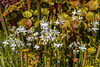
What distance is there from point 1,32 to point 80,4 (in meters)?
1.13

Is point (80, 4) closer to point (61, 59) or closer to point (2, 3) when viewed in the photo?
point (61, 59)

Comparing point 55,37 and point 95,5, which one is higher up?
point 95,5

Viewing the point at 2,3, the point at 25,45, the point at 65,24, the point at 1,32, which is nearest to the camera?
the point at 65,24

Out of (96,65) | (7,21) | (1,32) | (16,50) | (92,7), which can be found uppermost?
(92,7)

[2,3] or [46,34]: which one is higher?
[2,3]

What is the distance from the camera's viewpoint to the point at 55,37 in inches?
52.1

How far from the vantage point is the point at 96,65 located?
140cm

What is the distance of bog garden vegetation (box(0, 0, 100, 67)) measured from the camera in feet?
4.40

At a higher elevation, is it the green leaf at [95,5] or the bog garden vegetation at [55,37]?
the green leaf at [95,5]

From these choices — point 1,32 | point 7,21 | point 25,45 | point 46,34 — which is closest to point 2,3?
point 7,21

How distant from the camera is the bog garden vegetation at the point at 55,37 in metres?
1.34

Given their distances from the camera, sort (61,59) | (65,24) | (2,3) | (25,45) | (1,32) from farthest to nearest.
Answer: (1,32) < (2,3) < (25,45) < (61,59) < (65,24)

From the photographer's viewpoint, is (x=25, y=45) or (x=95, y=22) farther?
(x=25, y=45)

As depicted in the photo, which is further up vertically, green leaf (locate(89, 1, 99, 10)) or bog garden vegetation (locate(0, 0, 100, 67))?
green leaf (locate(89, 1, 99, 10))
